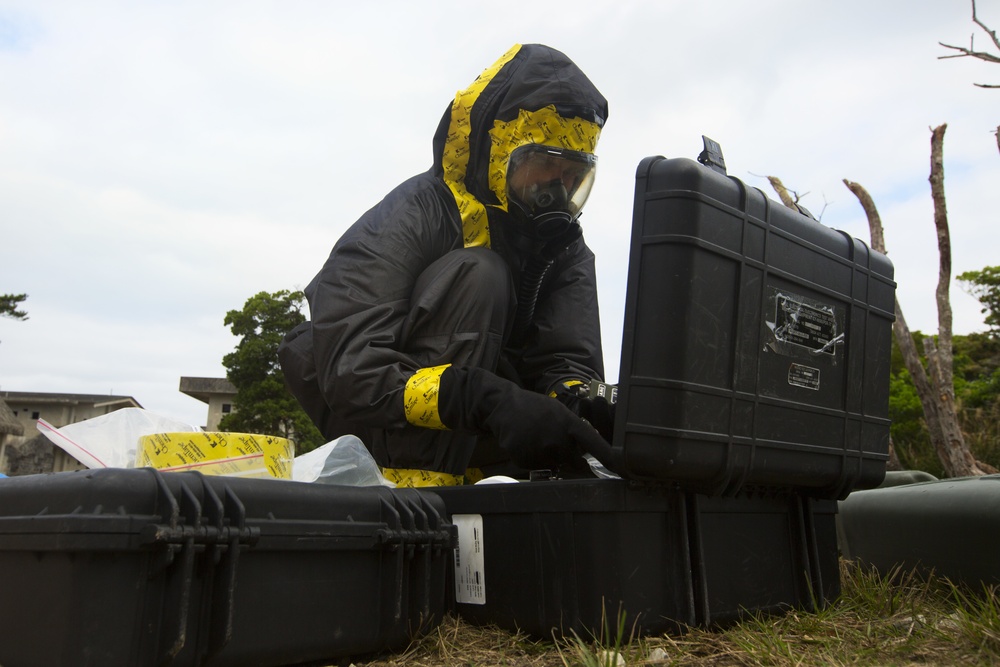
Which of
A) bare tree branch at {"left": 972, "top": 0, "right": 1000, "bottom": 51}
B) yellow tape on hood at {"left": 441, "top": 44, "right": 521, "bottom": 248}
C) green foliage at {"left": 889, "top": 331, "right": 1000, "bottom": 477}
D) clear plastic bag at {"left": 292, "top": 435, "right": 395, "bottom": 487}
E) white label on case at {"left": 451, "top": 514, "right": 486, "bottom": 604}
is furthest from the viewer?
green foliage at {"left": 889, "top": 331, "right": 1000, "bottom": 477}

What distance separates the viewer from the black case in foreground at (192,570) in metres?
1.18

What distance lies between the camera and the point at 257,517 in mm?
1398

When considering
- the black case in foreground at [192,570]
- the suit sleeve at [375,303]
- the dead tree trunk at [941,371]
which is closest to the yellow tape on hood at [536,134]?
the suit sleeve at [375,303]

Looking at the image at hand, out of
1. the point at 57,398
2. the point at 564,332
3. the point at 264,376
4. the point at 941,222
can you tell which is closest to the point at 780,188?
the point at 941,222

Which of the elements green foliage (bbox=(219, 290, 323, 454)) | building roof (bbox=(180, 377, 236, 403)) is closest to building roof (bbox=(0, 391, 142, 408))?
building roof (bbox=(180, 377, 236, 403))

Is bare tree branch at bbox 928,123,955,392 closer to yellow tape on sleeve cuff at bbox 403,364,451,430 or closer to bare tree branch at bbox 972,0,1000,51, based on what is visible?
bare tree branch at bbox 972,0,1000,51

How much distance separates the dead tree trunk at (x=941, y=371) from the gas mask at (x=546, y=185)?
6210 mm

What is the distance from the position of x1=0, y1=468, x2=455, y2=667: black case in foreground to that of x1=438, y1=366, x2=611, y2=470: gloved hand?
1.15 ft

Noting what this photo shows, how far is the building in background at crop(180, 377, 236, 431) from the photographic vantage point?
2681cm

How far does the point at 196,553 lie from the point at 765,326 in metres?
1.20

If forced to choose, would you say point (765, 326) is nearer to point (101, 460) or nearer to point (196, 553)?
point (196, 553)

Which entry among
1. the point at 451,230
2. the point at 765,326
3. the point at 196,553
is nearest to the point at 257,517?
the point at 196,553

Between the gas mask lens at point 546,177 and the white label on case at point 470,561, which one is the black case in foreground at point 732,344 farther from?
the gas mask lens at point 546,177

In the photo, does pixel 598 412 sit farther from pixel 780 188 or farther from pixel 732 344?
pixel 780 188
